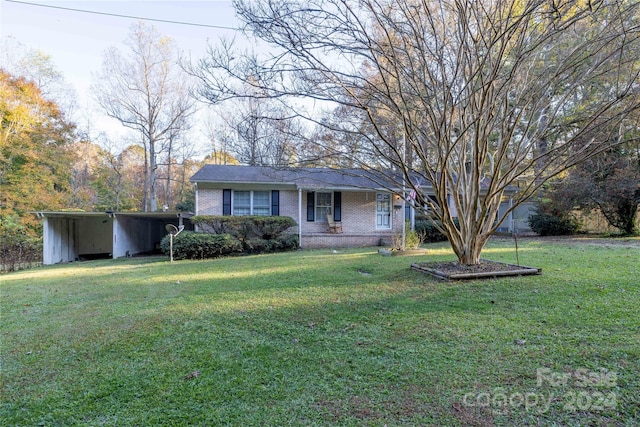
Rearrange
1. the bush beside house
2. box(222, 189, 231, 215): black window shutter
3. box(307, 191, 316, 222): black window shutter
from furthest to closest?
box(307, 191, 316, 222): black window shutter < box(222, 189, 231, 215): black window shutter < the bush beside house

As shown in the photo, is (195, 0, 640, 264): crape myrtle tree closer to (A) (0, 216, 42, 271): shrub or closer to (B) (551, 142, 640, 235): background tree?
(B) (551, 142, 640, 235): background tree

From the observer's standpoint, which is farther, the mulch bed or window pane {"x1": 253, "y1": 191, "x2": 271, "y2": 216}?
window pane {"x1": 253, "y1": 191, "x2": 271, "y2": 216}

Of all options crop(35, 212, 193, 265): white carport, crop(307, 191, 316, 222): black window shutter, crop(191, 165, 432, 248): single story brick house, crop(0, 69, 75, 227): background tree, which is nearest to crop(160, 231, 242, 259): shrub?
crop(35, 212, 193, 265): white carport

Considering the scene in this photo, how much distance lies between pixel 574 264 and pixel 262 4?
782 centimetres

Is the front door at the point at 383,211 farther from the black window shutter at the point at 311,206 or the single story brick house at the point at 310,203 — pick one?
the black window shutter at the point at 311,206

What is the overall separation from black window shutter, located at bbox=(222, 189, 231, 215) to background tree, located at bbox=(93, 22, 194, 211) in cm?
1168

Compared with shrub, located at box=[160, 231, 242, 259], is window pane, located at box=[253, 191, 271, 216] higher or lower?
higher

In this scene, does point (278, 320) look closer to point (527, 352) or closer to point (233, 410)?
point (233, 410)

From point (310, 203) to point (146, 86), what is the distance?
15.9 meters

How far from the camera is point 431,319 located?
12.9 feet

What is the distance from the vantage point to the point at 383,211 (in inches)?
637

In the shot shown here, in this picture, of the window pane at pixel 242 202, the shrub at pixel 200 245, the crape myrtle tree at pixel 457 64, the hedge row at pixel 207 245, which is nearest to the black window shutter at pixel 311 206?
the window pane at pixel 242 202

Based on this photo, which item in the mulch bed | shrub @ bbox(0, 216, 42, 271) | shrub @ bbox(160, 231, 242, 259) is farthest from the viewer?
shrub @ bbox(0, 216, 42, 271)

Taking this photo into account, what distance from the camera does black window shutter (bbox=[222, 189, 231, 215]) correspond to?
14548 millimetres
